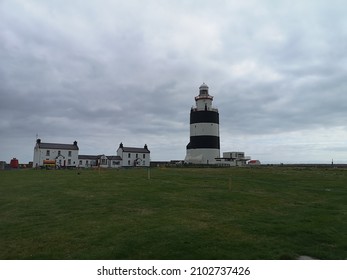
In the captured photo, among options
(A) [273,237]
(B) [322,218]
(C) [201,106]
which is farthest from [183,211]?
(C) [201,106]

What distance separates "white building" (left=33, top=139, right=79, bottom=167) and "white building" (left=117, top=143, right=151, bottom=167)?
537 inches

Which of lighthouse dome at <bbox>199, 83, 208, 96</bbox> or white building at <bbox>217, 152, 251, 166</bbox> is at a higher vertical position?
lighthouse dome at <bbox>199, 83, 208, 96</bbox>

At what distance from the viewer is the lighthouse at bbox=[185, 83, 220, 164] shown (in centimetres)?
7175

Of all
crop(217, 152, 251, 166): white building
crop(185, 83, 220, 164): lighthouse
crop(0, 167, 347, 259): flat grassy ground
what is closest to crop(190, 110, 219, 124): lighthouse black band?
crop(185, 83, 220, 164): lighthouse

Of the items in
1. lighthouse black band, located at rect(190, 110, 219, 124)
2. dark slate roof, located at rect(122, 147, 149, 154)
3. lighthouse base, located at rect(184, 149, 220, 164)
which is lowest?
lighthouse base, located at rect(184, 149, 220, 164)

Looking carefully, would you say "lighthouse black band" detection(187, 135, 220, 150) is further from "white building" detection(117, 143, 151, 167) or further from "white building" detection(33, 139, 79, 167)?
"white building" detection(33, 139, 79, 167)

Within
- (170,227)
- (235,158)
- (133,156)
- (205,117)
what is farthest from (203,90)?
(170,227)

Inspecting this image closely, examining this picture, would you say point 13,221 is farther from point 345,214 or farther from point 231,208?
point 345,214

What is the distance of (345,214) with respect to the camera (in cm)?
1441

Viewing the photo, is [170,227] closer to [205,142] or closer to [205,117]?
[205,142]

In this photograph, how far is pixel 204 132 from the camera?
7181 centimetres

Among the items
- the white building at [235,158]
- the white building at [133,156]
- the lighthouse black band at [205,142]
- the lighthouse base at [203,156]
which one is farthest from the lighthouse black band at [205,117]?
the white building at [133,156]

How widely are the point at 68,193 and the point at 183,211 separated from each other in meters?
9.67

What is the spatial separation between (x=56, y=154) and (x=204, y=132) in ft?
149
